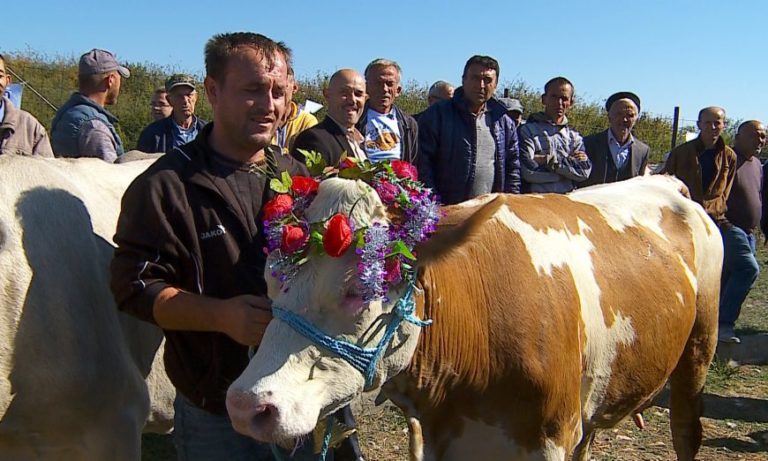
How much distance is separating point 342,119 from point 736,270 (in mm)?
5252

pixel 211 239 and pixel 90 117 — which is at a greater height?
pixel 90 117

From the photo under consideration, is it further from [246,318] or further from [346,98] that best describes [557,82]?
[246,318]

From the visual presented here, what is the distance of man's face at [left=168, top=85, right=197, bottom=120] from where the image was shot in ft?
20.2

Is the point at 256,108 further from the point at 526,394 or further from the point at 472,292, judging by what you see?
the point at 526,394

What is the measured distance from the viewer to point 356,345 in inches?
80.0

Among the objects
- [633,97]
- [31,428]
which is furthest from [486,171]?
[31,428]

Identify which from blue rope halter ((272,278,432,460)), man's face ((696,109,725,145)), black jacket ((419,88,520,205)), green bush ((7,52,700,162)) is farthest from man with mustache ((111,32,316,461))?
green bush ((7,52,700,162))

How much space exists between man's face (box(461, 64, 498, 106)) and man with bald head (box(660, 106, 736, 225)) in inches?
122

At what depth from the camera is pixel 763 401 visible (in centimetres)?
604

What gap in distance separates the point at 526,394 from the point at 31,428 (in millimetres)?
1772

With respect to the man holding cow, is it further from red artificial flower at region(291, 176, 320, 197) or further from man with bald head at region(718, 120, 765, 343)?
man with bald head at region(718, 120, 765, 343)

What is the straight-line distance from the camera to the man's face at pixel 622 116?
6.62 metres

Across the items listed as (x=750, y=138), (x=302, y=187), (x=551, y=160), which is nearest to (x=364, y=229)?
(x=302, y=187)

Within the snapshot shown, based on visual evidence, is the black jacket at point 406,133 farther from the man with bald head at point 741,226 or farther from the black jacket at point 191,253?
the man with bald head at point 741,226
